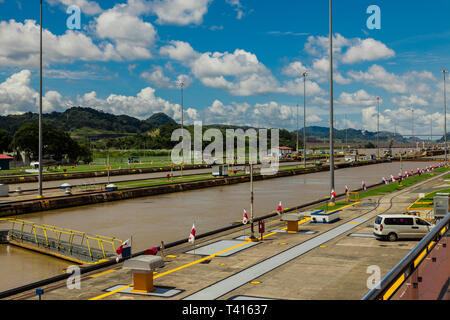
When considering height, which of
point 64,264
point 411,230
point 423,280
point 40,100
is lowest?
point 64,264

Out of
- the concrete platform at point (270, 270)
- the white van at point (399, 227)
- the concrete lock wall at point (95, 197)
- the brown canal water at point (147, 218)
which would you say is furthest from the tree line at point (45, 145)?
the white van at point (399, 227)

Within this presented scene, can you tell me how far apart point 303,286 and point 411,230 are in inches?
471

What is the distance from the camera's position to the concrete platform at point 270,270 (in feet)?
52.7

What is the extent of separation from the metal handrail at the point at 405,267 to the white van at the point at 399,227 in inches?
832

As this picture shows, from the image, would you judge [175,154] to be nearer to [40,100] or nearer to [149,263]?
[40,100]

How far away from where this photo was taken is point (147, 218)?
40.1 m

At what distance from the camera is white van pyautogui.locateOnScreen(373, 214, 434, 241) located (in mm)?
25312

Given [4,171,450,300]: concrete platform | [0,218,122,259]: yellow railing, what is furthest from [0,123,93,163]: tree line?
[4,171,450,300]: concrete platform

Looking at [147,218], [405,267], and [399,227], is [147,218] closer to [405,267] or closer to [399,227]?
[399,227]

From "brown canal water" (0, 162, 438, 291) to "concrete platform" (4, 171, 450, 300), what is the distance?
5.05 metres

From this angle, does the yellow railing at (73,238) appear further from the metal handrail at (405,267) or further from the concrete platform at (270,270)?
the metal handrail at (405,267)
